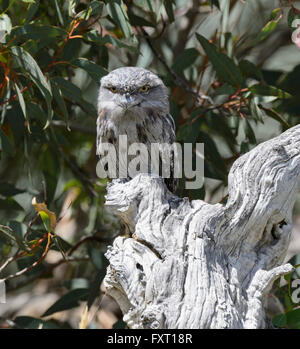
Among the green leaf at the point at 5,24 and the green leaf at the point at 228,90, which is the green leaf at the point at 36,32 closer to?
the green leaf at the point at 5,24

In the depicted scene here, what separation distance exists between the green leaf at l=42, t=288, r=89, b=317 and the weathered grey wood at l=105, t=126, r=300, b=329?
1.68 m

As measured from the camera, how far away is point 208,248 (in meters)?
2.56

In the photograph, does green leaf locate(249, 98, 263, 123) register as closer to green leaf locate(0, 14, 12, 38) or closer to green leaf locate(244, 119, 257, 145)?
green leaf locate(244, 119, 257, 145)

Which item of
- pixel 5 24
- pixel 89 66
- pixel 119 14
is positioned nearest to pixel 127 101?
pixel 89 66

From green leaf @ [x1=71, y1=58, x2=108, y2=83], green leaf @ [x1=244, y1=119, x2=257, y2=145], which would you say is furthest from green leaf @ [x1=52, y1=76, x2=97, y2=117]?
green leaf @ [x1=244, y1=119, x2=257, y2=145]

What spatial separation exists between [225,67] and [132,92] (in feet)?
1.96

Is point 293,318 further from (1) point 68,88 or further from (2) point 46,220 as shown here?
(1) point 68,88

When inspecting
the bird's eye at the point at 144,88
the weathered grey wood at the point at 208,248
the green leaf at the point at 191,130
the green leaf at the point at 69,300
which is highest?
the bird's eye at the point at 144,88

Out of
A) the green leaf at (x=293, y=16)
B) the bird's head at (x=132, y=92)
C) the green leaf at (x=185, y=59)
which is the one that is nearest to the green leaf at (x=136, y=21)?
the green leaf at (x=185, y=59)

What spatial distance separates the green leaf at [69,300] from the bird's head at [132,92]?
4.18ft

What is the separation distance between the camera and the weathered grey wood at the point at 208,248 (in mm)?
2418

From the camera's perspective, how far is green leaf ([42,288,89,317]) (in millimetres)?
4262
